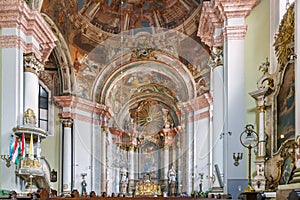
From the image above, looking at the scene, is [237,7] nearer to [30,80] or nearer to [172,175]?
[30,80]

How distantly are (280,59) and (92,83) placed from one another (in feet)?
52.7

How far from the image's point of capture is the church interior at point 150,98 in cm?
1234

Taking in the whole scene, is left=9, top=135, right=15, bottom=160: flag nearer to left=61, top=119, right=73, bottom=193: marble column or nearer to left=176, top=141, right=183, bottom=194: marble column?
left=61, top=119, right=73, bottom=193: marble column

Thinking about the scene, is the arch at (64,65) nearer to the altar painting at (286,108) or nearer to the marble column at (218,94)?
the marble column at (218,94)

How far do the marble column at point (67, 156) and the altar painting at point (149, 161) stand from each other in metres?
11.8

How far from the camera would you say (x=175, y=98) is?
30.5 meters

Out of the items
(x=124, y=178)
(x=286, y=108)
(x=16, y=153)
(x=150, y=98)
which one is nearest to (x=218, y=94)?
(x=286, y=108)

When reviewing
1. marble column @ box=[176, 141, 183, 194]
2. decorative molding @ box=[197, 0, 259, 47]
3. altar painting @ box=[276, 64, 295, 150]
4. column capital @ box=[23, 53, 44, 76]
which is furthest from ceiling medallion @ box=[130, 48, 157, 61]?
altar painting @ box=[276, 64, 295, 150]

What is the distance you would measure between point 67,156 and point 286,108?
50.1ft

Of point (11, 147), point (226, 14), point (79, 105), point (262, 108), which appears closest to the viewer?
point (262, 108)

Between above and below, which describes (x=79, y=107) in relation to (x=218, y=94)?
above

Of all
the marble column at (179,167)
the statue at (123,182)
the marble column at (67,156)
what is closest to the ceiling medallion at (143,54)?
the marble column at (67,156)

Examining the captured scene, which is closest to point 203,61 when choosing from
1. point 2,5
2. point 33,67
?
point 33,67

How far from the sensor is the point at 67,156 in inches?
971
